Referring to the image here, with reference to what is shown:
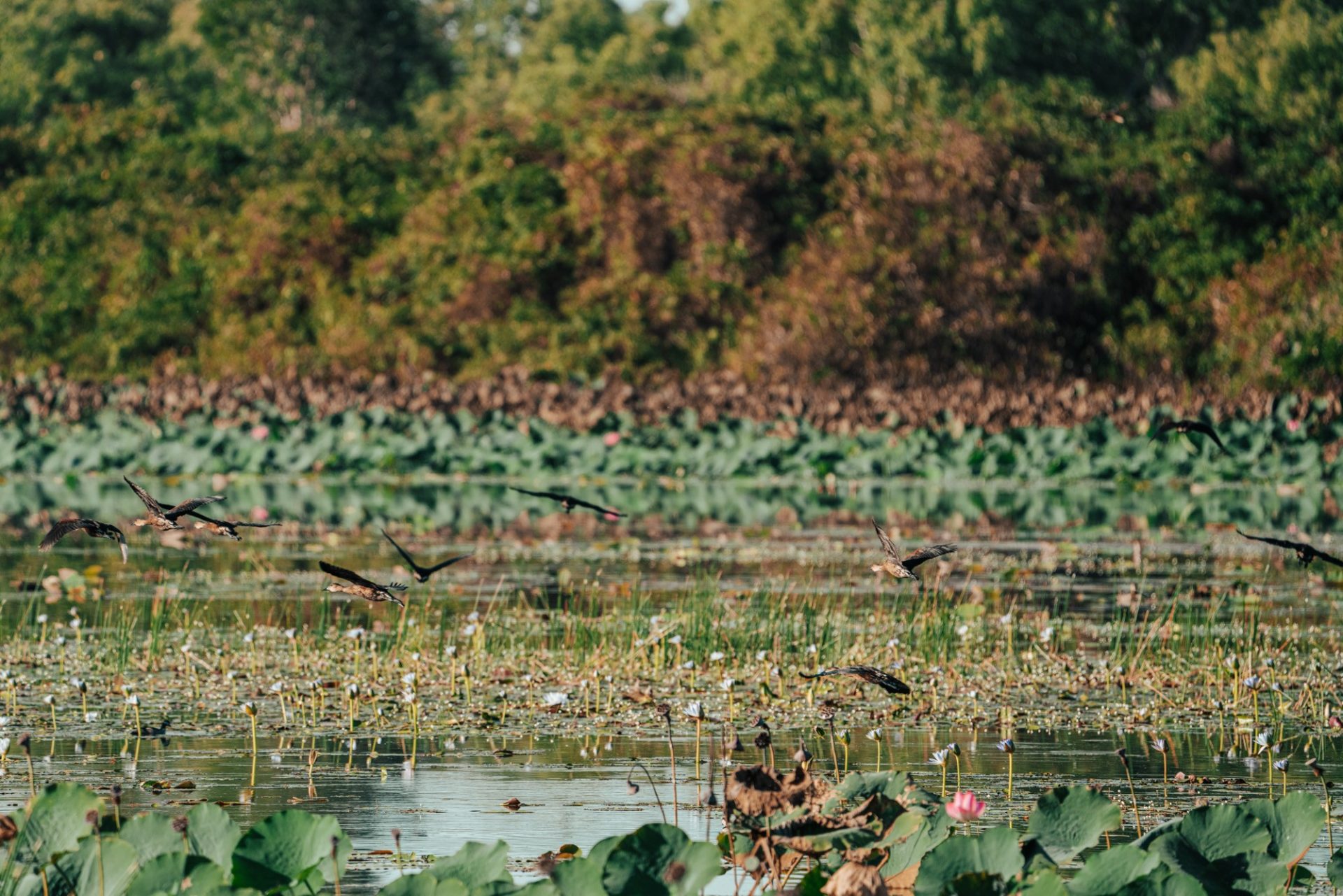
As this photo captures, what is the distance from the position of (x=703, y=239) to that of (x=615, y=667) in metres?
19.1

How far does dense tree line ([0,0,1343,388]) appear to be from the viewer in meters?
25.0

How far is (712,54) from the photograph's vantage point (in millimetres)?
51406

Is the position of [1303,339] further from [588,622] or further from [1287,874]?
[1287,874]

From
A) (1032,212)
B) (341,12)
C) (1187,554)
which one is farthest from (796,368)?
(341,12)

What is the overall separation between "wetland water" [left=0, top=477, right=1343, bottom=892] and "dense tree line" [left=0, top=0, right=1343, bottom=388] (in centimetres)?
1096

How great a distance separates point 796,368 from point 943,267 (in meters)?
2.71

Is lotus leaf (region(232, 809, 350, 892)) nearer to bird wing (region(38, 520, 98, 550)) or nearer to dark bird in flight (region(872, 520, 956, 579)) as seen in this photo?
bird wing (region(38, 520, 98, 550))

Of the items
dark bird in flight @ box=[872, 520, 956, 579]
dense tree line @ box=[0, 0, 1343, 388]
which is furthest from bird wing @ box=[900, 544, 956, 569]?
dense tree line @ box=[0, 0, 1343, 388]

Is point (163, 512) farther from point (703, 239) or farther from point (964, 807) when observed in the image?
point (703, 239)

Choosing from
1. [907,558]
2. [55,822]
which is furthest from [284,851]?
[907,558]

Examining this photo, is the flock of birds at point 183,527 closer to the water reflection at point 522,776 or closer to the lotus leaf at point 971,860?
the water reflection at point 522,776

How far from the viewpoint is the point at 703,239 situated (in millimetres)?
27016

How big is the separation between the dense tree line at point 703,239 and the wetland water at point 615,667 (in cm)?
1096

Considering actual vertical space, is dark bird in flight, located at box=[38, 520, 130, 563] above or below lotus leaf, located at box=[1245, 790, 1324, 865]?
above
